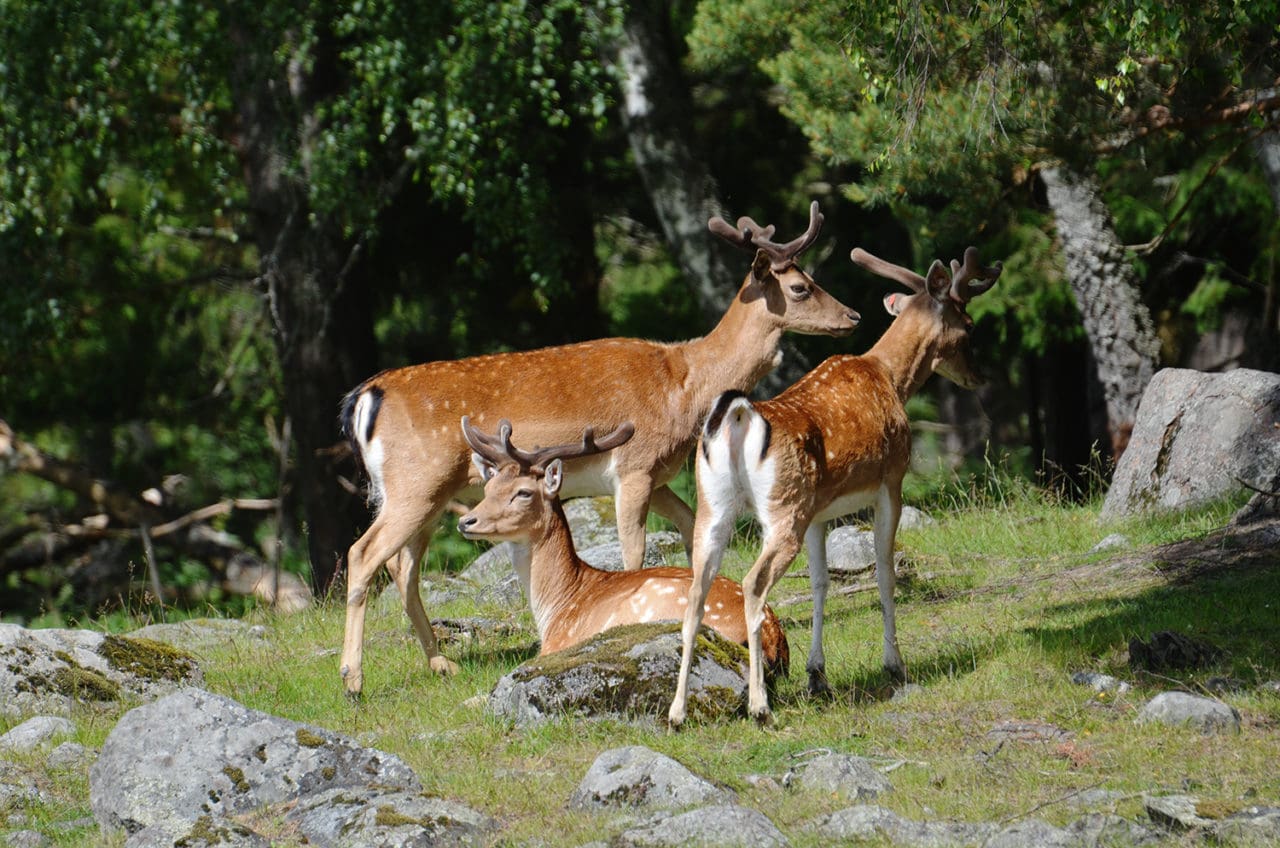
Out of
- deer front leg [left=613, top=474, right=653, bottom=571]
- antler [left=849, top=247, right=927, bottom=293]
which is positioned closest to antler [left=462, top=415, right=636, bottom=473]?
deer front leg [left=613, top=474, right=653, bottom=571]

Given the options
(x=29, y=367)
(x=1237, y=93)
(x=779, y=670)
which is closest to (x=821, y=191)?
(x=1237, y=93)

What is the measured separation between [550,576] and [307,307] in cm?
732

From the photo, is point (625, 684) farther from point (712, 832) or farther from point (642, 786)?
point (712, 832)

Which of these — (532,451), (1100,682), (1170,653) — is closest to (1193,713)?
(1100,682)

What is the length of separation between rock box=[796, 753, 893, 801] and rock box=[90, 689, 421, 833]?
1.35 metres

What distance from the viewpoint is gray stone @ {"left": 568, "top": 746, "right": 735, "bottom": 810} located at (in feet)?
18.0

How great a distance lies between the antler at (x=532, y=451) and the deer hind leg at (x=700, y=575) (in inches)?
59.6

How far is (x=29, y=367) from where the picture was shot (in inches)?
690

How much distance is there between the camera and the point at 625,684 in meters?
6.64

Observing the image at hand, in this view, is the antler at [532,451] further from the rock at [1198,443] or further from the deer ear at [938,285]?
the rock at [1198,443]

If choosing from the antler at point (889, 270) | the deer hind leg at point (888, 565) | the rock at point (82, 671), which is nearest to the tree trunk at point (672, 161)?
the antler at point (889, 270)

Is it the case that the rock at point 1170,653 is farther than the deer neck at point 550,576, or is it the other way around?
the deer neck at point 550,576

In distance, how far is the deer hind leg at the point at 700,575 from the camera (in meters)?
6.46

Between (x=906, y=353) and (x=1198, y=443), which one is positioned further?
(x=1198, y=443)
